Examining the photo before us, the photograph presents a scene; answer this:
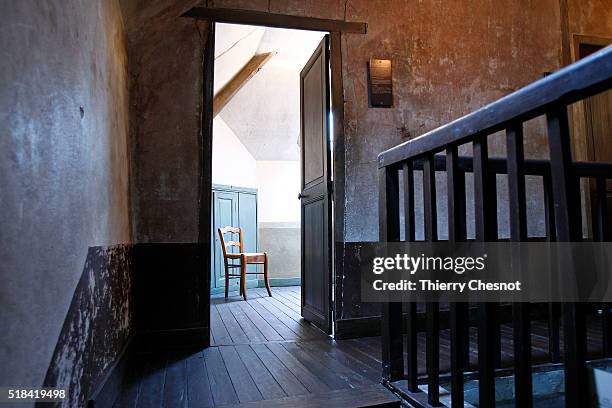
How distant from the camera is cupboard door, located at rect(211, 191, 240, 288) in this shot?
191 inches

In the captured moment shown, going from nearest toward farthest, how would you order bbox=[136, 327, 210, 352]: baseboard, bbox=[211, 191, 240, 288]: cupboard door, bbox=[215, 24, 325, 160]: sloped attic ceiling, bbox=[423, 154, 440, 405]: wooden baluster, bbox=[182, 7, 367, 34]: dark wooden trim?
bbox=[423, 154, 440, 405]: wooden baluster < bbox=[136, 327, 210, 352]: baseboard < bbox=[182, 7, 367, 34]: dark wooden trim < bbox=[211, 191, 240, 288]: cupboard door < bbox=[215, 24, 325, 160]: sloped attic ceiling

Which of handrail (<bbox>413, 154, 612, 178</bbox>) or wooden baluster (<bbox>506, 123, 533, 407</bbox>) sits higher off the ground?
handrail (<bbox>413, 154, 612, 178</bbox>)

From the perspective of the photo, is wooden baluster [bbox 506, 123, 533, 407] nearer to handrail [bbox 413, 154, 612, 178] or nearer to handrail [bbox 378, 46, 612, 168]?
handrail [bbox 378, 46, 612, 168]

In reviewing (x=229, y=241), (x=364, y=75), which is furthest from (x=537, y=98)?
(x=229, y=241)

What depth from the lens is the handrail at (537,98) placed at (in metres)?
0.72

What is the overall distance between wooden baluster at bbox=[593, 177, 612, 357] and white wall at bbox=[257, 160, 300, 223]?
15.6 ft

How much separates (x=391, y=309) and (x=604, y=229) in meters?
0.97

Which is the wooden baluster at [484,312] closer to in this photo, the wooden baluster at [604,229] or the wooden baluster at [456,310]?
the wooden baluster at [456,310]

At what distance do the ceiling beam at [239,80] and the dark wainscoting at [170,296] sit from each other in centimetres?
284

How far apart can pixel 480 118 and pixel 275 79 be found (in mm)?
4932

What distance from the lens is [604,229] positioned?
1681 mm

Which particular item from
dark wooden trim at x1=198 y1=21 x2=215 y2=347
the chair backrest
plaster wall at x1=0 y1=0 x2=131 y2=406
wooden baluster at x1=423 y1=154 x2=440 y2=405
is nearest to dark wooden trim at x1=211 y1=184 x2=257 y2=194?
the chair backrest

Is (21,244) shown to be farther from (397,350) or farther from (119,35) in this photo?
(119,35)

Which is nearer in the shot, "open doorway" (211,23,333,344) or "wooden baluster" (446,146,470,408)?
"wooden baluster" (446,146,470,408)
